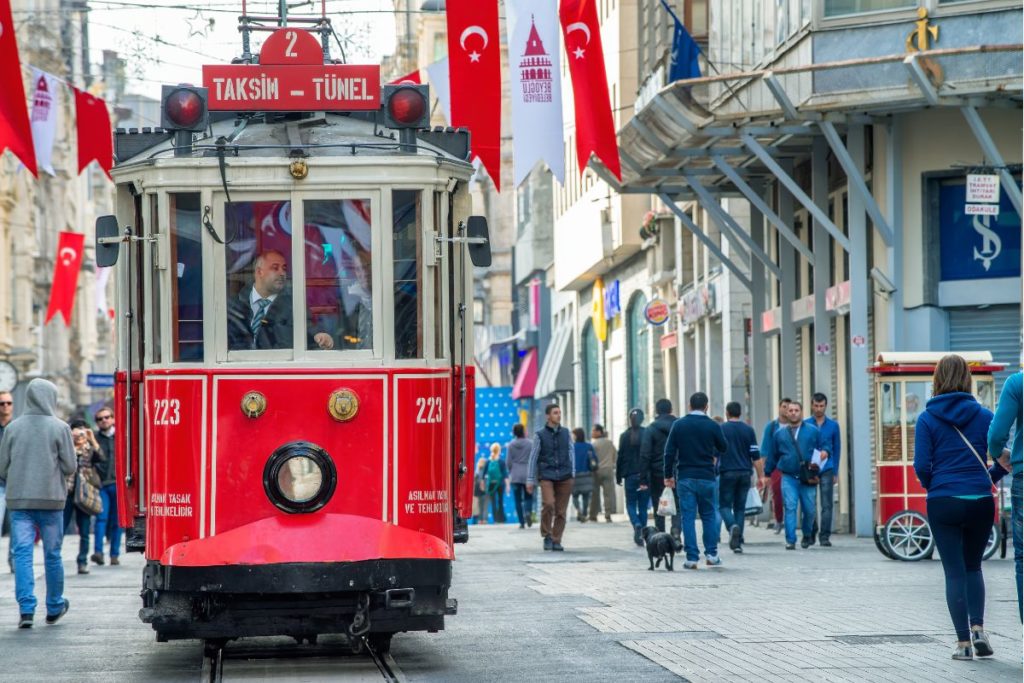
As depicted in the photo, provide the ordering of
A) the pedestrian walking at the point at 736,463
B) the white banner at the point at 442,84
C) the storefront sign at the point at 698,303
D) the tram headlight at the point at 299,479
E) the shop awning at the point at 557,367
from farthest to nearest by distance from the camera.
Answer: the shop awning at the point at 557,367 → the storefront sign at the point at 698,303 → the pedestrian walking at the point at 736,463 → the white banner at the point at 442,84 → the tram headlight at the point at 299,479

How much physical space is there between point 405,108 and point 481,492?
29.7m

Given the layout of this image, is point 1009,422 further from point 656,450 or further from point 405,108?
point 656,450

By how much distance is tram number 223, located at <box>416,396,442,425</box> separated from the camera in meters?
11.2

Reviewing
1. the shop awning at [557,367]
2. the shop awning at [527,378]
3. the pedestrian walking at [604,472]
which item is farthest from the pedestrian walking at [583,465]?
the shop awning at [527,378]

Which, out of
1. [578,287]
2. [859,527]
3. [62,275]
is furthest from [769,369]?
[578,287]

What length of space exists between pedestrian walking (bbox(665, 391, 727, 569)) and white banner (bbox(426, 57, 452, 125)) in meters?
3.75

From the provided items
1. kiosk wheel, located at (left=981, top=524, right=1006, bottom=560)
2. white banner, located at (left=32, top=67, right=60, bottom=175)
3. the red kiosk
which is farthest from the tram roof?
white banner, located at (left=32, top=67, right=60, bottom=175)

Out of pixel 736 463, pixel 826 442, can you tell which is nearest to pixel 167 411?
pixel 736 463

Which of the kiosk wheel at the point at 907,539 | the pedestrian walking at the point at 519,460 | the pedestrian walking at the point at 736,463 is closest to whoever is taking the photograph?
the kiosk wheel at the point at 907,539

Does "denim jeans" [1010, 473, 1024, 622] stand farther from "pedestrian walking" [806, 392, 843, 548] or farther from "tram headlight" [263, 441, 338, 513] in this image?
"pedestrian walking" [806, 392, 843, 548]

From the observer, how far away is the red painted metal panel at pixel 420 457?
11.1 metres

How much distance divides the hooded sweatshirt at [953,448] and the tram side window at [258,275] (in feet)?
11.8

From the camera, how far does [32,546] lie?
14.4 metres

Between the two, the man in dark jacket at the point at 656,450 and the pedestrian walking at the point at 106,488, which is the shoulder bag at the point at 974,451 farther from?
the pedestrian walking at the point at 106,488
